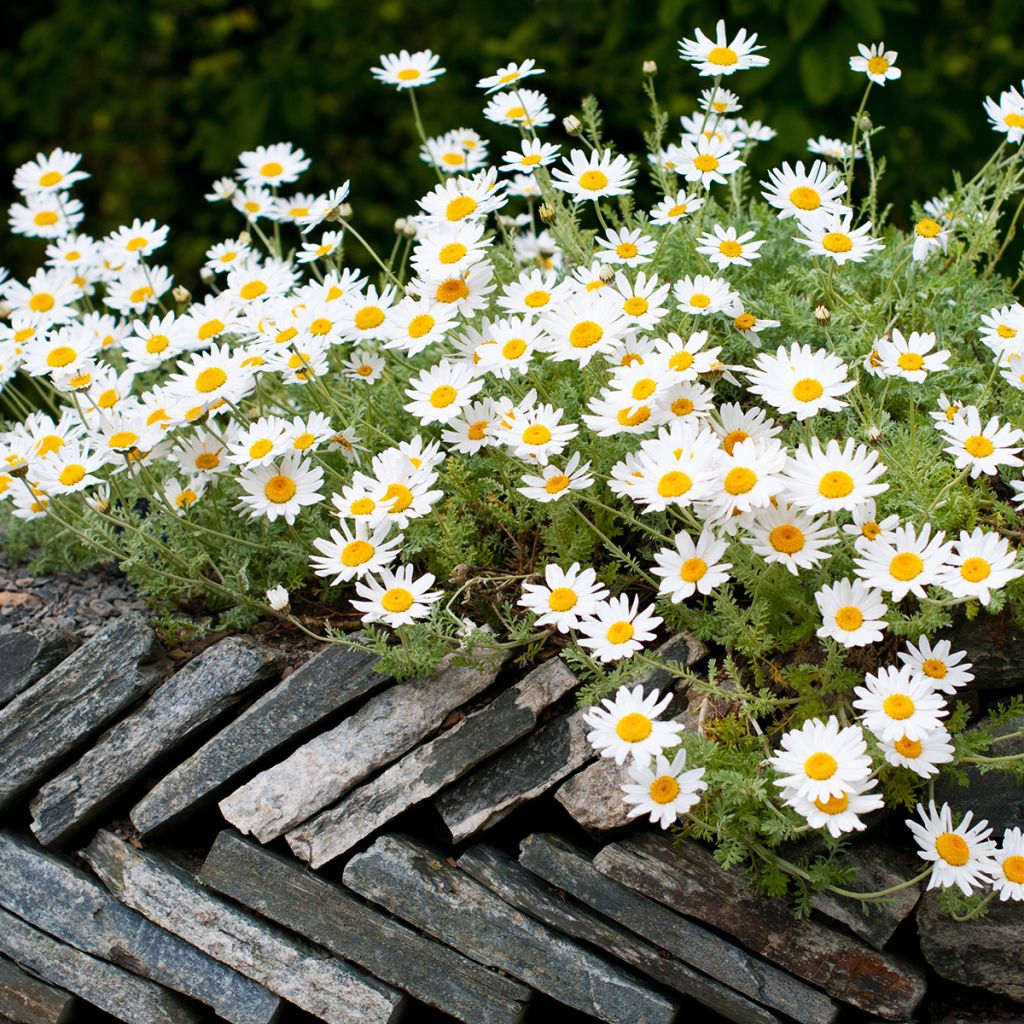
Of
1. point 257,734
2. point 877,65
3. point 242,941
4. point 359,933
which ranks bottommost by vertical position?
point 242,941

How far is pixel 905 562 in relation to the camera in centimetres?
222

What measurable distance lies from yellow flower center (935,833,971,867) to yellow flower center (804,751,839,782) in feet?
0.97

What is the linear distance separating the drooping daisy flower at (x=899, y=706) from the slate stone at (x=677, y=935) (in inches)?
22.0

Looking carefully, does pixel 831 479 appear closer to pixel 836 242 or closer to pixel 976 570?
pixel 976 570

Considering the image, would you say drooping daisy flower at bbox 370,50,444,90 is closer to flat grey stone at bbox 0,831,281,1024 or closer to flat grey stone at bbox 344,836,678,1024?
flat grey stone at bbox 344,836,678,1024

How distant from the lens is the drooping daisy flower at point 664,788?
2.14 m

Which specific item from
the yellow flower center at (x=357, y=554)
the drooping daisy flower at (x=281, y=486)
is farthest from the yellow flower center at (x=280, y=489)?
the yellow flower center at (x=357, y=554)

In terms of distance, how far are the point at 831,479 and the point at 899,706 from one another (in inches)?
15.4

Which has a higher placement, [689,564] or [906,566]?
[906,566]

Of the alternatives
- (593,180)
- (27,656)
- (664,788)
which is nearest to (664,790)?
(664,788)

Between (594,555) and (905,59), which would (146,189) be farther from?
(594,555)

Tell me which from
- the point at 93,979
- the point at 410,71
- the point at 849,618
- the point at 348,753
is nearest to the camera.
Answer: the point at 849,618

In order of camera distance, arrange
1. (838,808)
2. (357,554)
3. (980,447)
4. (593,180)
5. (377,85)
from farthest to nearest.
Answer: (377,85)
(593,180)
(357,554)
(980,447)
(838,808)

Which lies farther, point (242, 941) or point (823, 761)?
point (242, 941)
